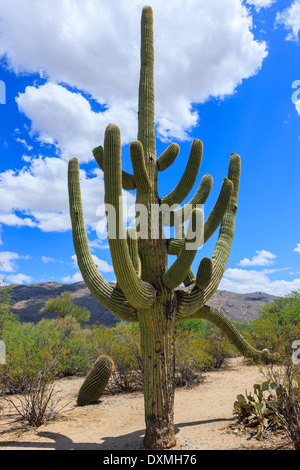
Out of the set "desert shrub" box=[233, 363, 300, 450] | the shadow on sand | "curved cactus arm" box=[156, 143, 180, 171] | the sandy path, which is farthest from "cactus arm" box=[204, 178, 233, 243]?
the shadow on sand

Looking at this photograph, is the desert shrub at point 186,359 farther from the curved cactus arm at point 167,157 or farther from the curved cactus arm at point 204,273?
the curved cactus arm at point 167,157

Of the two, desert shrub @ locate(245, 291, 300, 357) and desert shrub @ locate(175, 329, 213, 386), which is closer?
desert shrub @ locate(245, 291, 300, 357)

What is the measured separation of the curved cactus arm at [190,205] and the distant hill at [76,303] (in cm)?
5717

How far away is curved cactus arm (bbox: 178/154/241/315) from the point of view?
6.16m

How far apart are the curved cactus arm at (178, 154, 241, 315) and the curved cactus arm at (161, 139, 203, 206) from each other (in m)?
1.38

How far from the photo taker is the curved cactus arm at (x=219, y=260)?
6.16m

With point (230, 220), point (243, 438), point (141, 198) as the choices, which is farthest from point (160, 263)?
point (243, 438)

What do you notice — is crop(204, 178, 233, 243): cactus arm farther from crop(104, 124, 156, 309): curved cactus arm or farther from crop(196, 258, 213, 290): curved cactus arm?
crop(104, 124, 156, 309): curved cactus arm

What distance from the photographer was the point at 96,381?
10133 millimetres

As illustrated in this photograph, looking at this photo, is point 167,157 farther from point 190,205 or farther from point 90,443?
point 90,443

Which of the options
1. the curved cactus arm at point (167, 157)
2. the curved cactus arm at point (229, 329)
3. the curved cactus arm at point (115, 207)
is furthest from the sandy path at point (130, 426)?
the curved cactus arm at point (167, 157)
